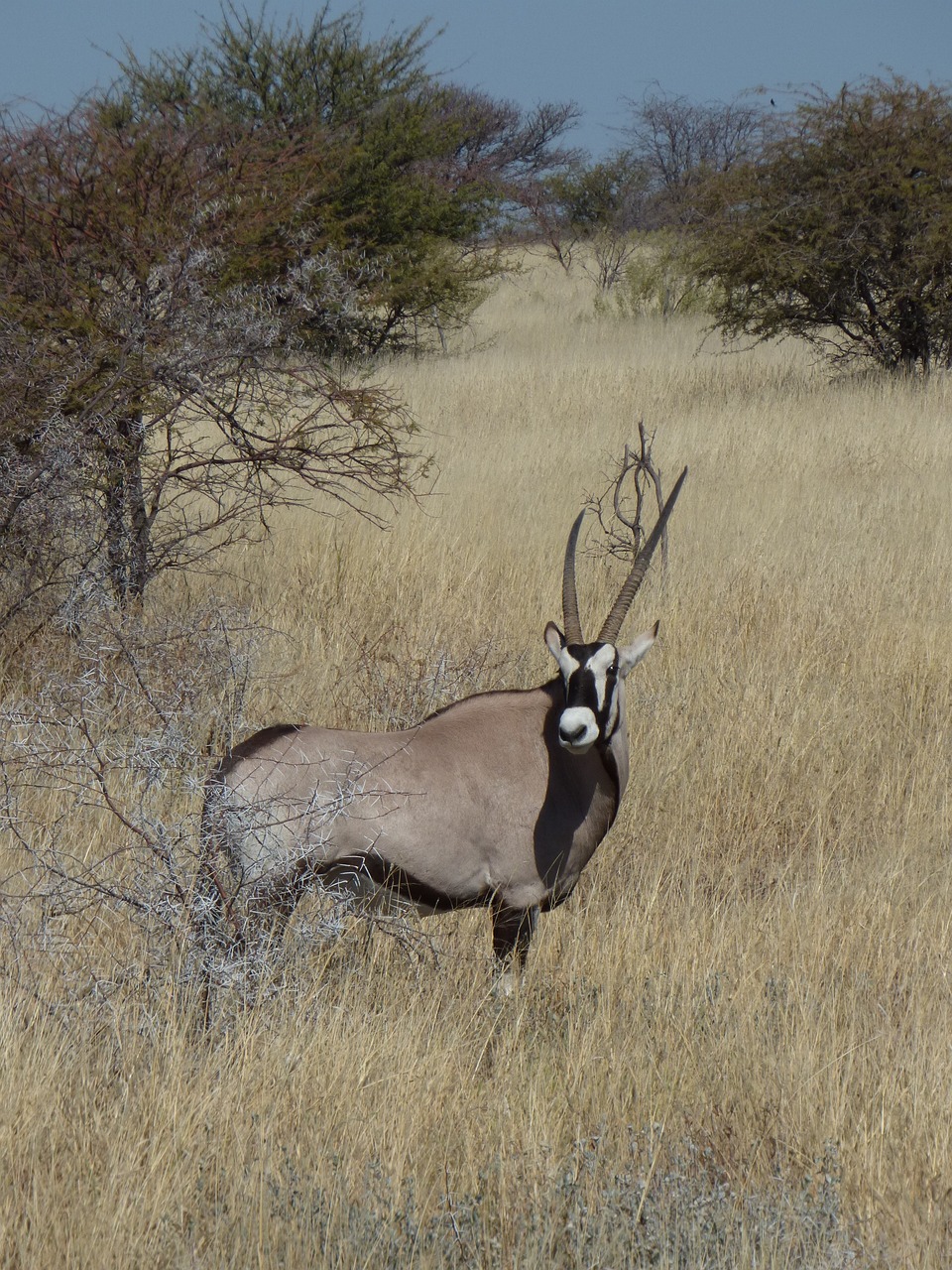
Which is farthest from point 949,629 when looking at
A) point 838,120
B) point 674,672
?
point 838,120

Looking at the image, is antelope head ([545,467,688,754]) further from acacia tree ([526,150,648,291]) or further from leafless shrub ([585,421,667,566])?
acacia tree ([526,150,648,291])

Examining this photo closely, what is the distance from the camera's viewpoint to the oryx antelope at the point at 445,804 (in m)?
3.01

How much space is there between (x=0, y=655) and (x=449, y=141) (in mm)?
15893

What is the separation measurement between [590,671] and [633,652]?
1.12 ft

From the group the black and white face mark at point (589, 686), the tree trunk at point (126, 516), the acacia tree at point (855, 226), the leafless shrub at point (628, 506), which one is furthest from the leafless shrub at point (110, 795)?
the acacia tree at point (855, 226)

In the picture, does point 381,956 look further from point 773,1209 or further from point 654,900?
point 773,1209

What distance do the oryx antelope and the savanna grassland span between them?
0.21 m

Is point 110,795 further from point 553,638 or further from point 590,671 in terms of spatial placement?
point 590,671

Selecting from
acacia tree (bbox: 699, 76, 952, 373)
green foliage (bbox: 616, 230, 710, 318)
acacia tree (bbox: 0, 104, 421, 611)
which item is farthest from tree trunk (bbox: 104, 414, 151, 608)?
green foliage (bbox: 616, 230, 710, 318)

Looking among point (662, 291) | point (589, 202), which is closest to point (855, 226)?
point (662, 291)

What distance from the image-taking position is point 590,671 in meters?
3.28

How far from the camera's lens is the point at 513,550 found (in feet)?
25.2

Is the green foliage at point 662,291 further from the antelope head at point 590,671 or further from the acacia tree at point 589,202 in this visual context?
the antelope head at point 590,671

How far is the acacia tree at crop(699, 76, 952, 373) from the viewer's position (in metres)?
14.5
